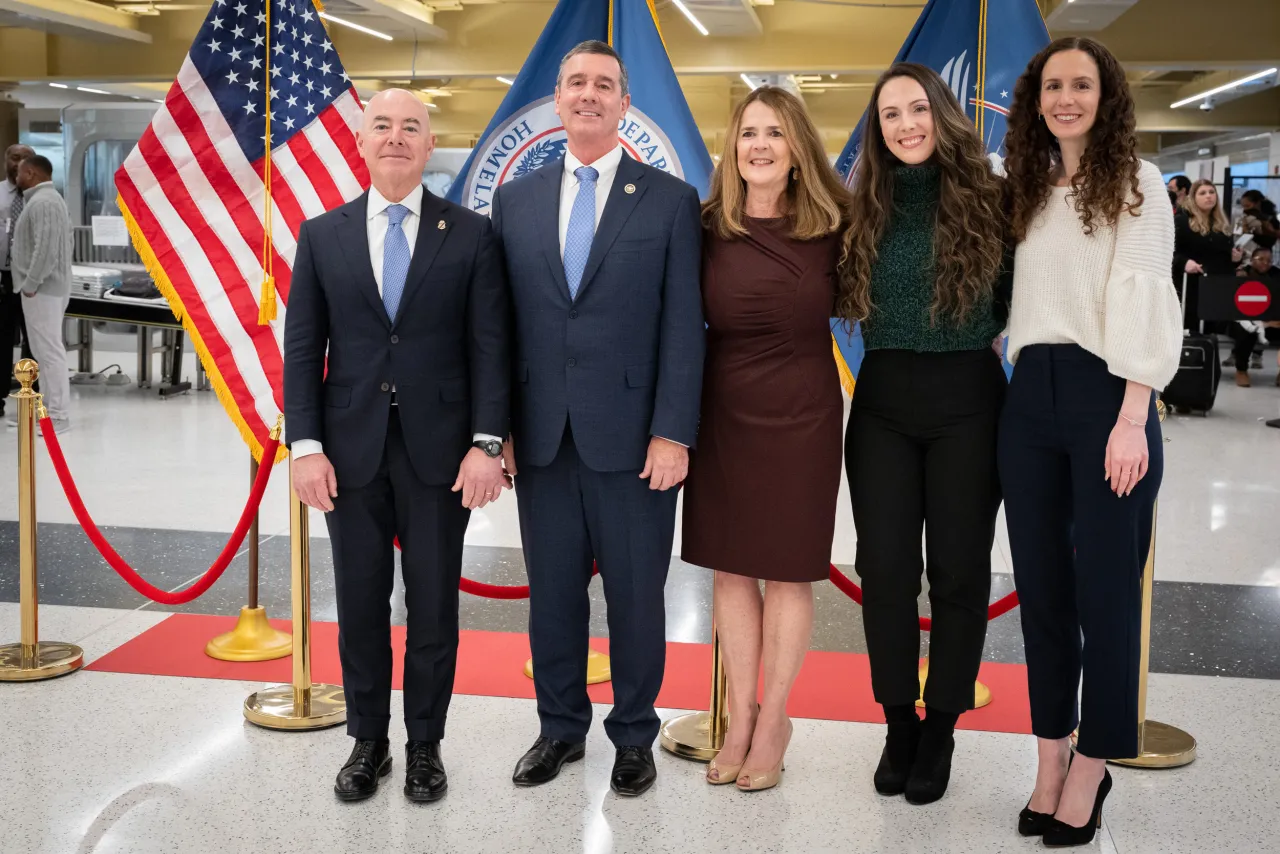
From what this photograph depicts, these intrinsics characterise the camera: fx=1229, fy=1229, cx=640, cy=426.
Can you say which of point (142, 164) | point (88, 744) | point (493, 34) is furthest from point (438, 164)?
point (88, 744)

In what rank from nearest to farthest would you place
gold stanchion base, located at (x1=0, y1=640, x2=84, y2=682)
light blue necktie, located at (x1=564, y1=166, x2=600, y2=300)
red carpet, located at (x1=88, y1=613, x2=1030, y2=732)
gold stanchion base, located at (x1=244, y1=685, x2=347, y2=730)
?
light blue necktie, located at (x1=564, y1=166, x2=600, y2=300), gold stanchion base, located at (x1=244, y1=685, x2=347, y2=730), red carpet, located at (x1=88, y1=613, x2=1030, y2=732), gold stanchion base, located at (x1=0, y1=640, x2=84, y2=682)

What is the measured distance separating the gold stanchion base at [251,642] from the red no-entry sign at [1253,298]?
890cm

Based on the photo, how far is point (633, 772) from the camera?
295 centimetres

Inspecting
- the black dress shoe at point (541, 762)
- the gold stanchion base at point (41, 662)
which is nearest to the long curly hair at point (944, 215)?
the black dress shoe at point (541, 762)

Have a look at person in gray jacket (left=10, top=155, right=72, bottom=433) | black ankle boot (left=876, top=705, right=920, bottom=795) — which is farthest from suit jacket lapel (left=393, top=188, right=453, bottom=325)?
person in gray jacket (left=10, top=155, right=72, bottom=433)

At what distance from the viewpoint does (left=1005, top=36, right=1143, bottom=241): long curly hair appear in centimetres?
256

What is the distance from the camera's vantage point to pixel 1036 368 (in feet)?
8.66

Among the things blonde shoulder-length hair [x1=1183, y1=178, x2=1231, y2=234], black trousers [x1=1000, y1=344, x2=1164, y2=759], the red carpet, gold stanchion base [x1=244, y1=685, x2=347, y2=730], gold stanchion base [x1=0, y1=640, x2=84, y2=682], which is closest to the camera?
black trousers [x1=1000, y1=344, x2=1164, y2=759]

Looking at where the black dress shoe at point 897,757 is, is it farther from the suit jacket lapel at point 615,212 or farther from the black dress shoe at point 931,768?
the suit jacket lapel at point 615,212

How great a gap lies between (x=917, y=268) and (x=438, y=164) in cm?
1362

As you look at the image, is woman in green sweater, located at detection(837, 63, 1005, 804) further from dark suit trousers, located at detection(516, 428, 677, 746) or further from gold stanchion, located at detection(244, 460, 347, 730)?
gold stanchion, located at detection(244, 460, 347, 730)

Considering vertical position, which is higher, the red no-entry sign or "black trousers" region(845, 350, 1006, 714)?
the red no-entry sign

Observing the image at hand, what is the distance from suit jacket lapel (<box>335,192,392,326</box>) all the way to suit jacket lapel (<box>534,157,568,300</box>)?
390mm

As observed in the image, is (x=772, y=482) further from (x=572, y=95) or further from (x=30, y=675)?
(x=30, y=675)
